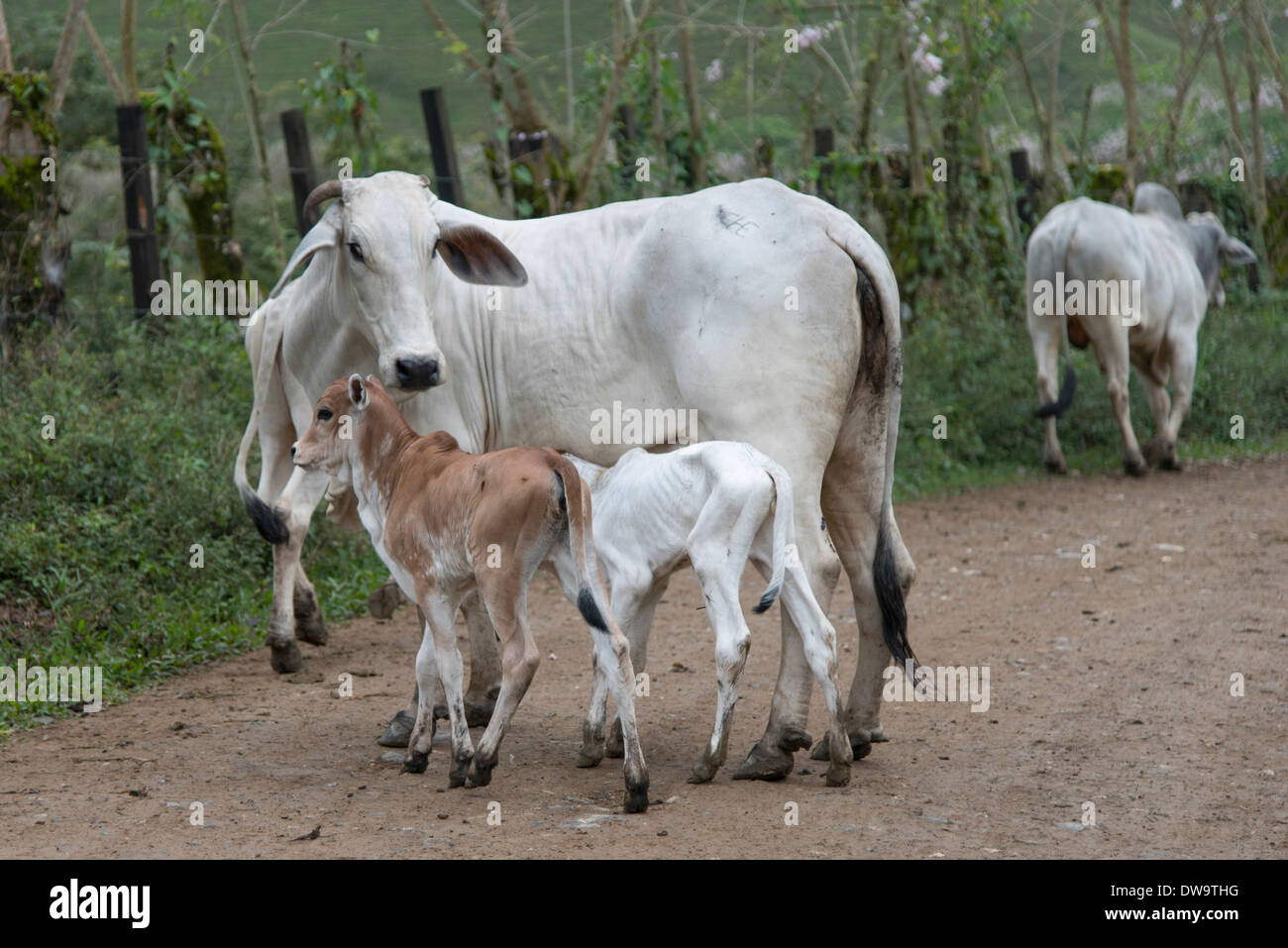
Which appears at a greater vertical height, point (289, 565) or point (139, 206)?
point (139, 206)

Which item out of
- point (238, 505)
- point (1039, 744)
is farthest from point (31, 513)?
point (1039, 744)

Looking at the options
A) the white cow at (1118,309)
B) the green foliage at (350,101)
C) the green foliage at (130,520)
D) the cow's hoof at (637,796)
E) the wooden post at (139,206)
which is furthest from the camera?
the white cow at (1118,309)

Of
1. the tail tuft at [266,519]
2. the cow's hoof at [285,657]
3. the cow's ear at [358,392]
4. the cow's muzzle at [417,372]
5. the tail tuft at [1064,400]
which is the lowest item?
the cow's hoof at [285,657]

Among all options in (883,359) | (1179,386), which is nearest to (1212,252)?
(1179,386)

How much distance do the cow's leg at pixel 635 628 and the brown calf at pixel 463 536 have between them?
1.09ft

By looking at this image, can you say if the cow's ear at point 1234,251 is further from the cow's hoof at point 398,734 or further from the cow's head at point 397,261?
the cow's hoof at point 398,734

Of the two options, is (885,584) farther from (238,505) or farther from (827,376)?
(238,505)

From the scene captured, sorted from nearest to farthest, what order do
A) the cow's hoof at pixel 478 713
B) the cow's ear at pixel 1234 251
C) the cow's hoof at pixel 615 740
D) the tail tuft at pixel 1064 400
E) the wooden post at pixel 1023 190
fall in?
the cow's hoof at pixel 615 740 → the cow's hoof at pixel 478 713 → the tail tuft at pixel 1064 400 → the cow's ear at pixel 1234 251 → the wooden post at pixel 1023 190

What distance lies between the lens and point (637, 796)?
168 inches

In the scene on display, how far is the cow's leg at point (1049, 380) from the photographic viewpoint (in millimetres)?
11250

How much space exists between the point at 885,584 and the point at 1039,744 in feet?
2.71

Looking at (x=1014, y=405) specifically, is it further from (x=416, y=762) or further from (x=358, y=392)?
(x=416, y=762)

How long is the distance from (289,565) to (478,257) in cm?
199

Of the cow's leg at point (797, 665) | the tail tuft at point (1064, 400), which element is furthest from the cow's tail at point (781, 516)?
the tail tuft at point (1064, 400)
